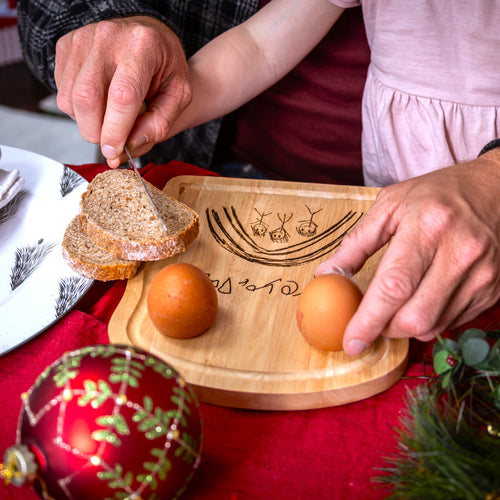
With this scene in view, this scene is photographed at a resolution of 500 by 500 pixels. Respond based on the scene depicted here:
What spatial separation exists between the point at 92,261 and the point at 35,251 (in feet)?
0.48

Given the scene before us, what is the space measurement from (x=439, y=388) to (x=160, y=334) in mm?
455

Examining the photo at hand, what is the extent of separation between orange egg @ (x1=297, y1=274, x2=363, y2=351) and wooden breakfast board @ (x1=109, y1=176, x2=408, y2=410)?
0.15 ft

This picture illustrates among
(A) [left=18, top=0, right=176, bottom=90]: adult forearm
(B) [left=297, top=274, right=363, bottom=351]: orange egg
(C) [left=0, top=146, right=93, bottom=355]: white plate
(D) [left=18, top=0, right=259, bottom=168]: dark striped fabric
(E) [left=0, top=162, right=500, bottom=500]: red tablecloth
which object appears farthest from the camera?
(D) [left=18, top=0, right=259, bottom=168]: dark striped fabric

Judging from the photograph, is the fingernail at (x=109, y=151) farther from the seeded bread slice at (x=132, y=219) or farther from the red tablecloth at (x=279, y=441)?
the red tablecloth at (x=279, y=441)

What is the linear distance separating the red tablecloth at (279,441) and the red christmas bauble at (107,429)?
12 centimetres

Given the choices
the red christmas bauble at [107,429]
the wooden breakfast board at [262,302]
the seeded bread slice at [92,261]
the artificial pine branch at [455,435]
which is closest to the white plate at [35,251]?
the seeded bread slice at [92,261]

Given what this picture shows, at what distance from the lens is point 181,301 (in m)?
0.83

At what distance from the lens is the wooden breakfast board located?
0.81m

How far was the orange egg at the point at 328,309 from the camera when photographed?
802 millimetres

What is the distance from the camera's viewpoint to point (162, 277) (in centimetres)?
86

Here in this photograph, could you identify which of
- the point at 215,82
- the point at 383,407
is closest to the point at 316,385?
the point at 383,407

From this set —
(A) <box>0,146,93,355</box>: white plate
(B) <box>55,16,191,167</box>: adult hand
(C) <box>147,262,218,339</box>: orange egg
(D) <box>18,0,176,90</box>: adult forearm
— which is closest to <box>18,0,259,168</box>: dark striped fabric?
(D) <box>18,0,176,90</box>: adult forearm

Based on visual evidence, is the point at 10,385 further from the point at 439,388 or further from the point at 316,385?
the point at 439,388

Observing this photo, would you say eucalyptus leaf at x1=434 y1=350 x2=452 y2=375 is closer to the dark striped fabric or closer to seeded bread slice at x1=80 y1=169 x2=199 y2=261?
seeded bread slice at x1=80 y1=169 x2=199 y2=261
